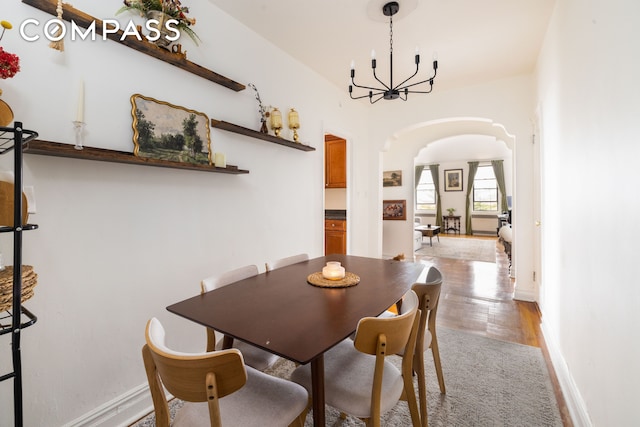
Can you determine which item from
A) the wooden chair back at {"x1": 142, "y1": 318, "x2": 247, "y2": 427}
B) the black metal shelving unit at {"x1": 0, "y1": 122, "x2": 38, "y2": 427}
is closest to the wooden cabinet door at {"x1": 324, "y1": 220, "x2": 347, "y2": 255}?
the wooden chair back at {"x1": 142, "y1": 318, "x2": 247, "y2": 427}

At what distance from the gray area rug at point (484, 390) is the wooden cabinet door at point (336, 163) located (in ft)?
8.98

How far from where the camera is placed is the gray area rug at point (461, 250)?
632 cm

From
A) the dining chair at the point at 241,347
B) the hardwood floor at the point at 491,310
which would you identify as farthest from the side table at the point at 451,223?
the dining chair at the point at 241,347

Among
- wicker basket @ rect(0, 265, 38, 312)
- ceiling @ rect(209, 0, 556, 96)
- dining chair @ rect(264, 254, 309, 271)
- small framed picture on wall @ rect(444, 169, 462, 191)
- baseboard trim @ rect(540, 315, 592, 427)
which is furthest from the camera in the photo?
small framed picture on wall @ rect(444, 169, 462, 191)

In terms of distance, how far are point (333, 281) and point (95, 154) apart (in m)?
1.42

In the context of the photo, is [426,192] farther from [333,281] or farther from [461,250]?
[333,281]

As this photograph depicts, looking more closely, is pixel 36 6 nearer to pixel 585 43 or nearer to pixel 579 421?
pixel 585 43

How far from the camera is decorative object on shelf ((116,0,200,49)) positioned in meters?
1.76

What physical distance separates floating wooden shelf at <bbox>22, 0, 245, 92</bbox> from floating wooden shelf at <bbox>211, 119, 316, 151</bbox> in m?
0.32

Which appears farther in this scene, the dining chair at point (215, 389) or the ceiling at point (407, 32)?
the ceiling at point (407, 32)

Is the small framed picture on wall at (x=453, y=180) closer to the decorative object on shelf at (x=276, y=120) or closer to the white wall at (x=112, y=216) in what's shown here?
the decorative object on shelf at (x=276, y=120)

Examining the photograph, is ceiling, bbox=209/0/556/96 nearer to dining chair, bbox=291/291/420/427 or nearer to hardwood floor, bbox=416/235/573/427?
dining chair, bbox=291/291/420/427

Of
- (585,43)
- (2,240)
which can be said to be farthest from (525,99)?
(2,240)

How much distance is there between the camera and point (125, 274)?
1.74m
